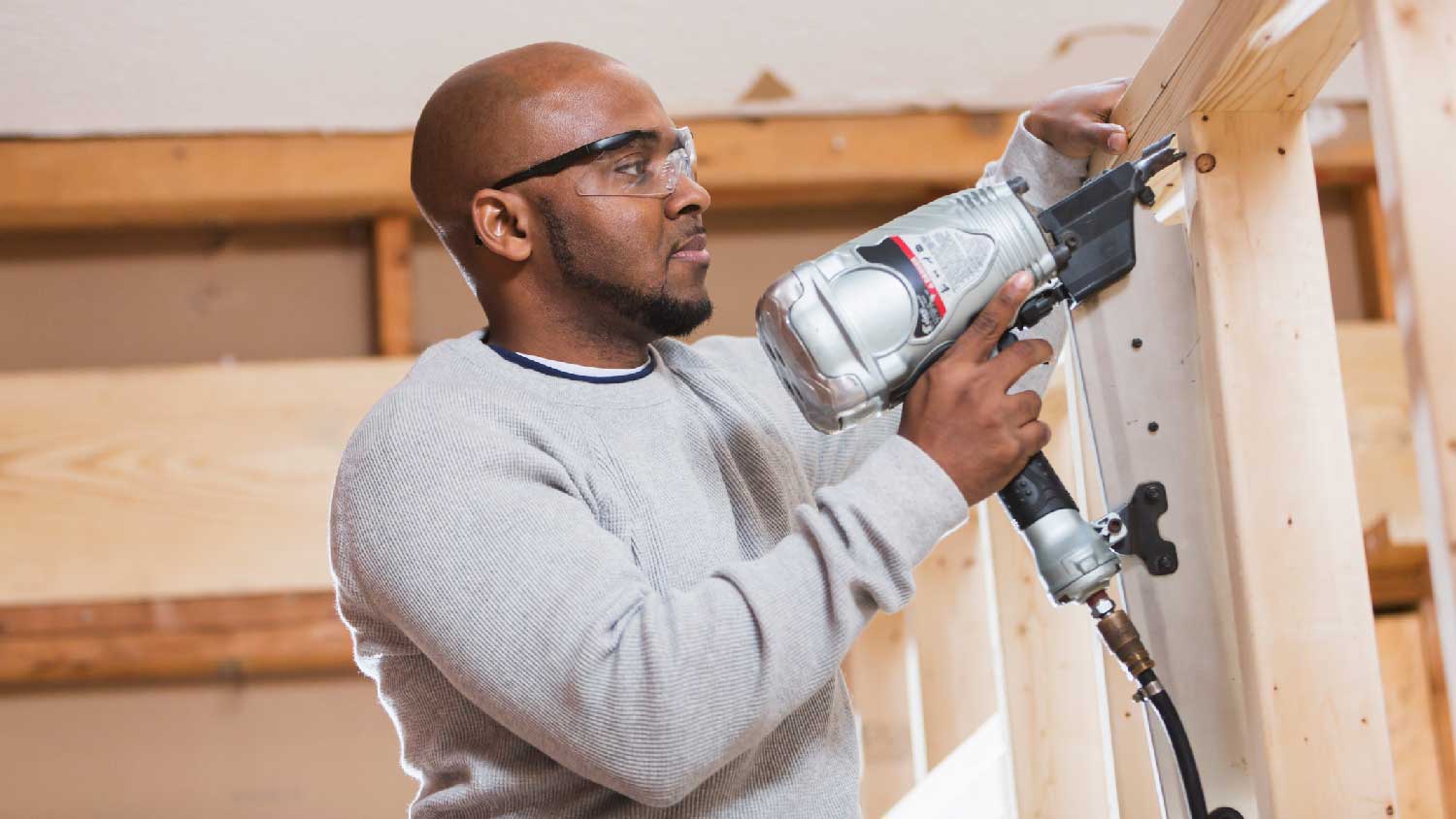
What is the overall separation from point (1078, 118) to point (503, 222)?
0.59 metres

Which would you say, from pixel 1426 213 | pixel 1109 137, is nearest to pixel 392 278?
pixel 1109 137

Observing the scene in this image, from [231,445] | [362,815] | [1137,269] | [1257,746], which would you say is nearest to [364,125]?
[231,445]

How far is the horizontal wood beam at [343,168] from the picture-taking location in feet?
8.54

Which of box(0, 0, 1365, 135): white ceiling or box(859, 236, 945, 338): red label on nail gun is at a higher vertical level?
box(0, 0, 1365, 135): white ceiling

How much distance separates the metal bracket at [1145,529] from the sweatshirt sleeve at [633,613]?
0.59 ft

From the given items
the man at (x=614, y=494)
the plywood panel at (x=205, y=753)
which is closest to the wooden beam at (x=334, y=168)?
the plywood panel at (x=205, y=753)

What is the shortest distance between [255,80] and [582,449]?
1451 mm

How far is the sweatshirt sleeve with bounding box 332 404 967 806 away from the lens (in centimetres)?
104

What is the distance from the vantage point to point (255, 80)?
93.3 inches

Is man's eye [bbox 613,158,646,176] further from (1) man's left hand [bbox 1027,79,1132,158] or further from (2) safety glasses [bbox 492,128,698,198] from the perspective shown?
(1) man's left hand [bbox 1027,79,1132,158]

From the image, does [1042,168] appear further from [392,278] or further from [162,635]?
[162,635]

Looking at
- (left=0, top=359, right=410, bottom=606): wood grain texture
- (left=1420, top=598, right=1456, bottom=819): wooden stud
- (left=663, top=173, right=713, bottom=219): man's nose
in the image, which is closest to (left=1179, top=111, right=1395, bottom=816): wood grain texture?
(left=663, top=173, right=713, bottom=219): man's nose

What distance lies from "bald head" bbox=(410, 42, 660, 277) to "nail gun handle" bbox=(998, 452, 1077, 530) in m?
0.54

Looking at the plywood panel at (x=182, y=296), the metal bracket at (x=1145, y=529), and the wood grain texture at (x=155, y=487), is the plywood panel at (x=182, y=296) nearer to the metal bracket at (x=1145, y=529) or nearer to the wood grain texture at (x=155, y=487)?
the wood grain texture at (x=155, y=487)
